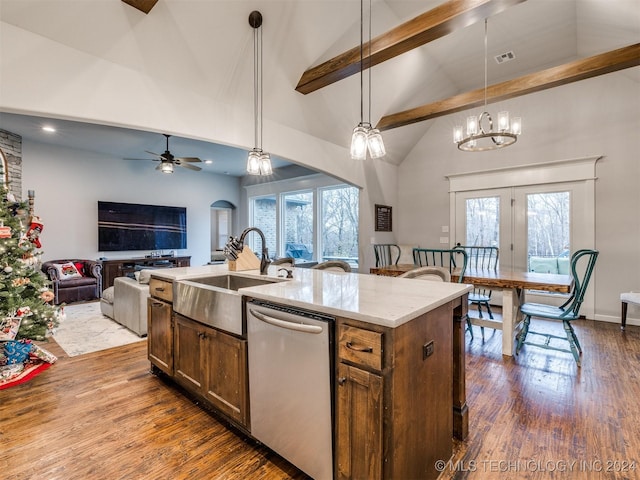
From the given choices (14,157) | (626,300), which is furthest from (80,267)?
(626,300)

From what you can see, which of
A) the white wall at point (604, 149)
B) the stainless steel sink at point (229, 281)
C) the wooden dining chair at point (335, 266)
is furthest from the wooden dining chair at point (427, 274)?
the white wall at point (604, 149)

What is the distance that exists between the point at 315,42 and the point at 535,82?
2.74 m

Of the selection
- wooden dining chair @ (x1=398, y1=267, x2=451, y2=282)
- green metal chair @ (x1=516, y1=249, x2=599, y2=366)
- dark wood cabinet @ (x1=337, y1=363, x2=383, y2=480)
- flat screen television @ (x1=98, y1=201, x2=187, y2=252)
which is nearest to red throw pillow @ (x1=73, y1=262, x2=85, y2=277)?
flat screen television @ (x1=98, y1=201, x2=187, y2=252)

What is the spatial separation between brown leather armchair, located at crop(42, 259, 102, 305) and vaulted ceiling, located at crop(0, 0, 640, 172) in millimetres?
4169

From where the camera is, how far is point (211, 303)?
1.88 m

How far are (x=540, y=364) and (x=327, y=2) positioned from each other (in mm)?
4140

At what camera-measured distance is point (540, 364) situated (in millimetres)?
2912

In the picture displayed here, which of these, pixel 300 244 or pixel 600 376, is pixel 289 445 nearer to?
pixel 600 376

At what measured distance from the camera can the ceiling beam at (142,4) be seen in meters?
2.31

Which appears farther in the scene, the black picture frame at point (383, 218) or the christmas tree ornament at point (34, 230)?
the black picture frame at point (383, 218)

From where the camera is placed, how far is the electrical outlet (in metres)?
1.32

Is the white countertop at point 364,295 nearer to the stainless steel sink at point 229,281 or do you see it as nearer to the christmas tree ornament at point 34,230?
the stainless steel sink at point 229,281

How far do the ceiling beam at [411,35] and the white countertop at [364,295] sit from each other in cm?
232

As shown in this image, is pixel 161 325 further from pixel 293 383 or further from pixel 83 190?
pixel 83 190
